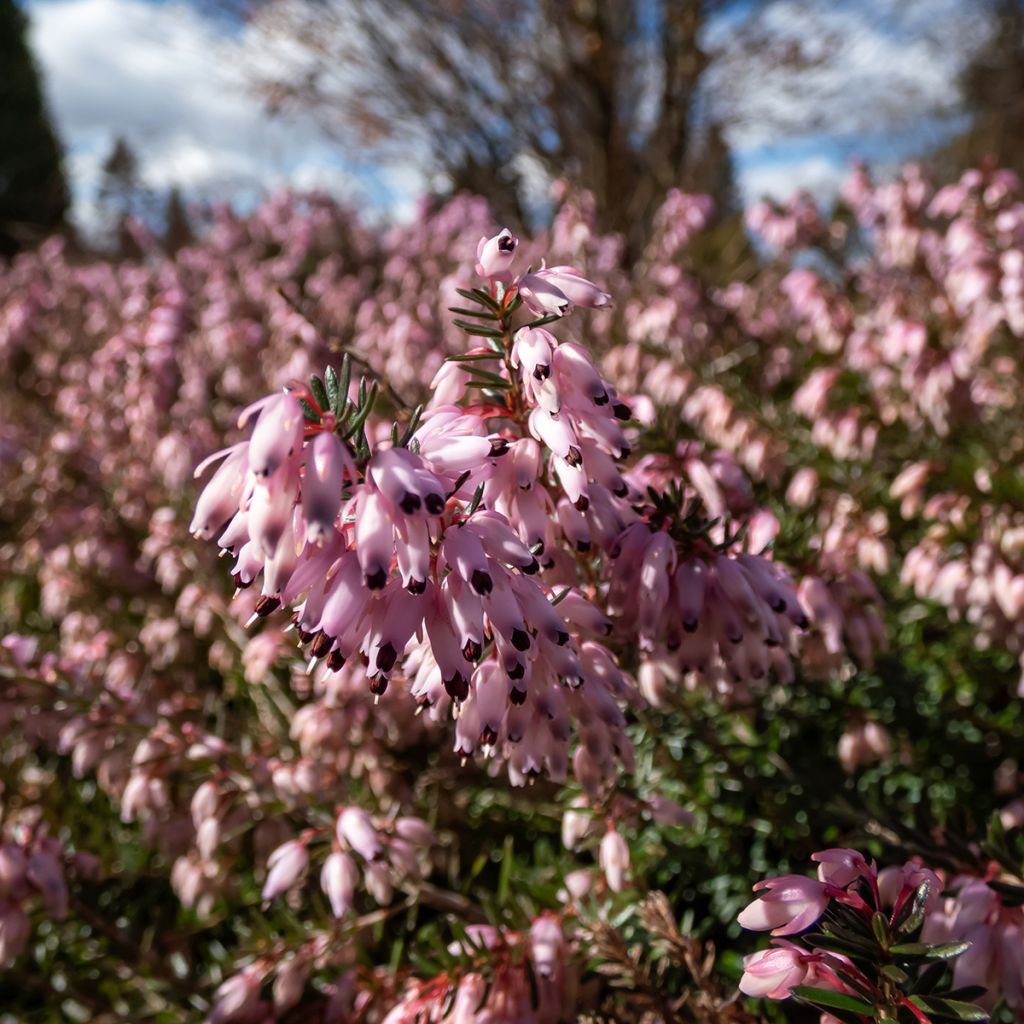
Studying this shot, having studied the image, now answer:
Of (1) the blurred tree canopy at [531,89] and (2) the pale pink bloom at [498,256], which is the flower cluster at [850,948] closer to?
(2) the pale pink bloom at [498,256]

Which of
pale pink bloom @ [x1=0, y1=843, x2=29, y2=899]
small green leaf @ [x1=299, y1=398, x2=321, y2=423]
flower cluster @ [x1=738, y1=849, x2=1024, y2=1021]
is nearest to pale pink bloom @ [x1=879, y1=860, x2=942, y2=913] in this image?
flower cluster @ [x1=738, y1=849, x2=1024, y2=1021]

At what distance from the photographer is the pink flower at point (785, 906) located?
42.4 inches

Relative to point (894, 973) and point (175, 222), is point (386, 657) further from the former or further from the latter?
point (175, 222)

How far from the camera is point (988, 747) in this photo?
2.56 m

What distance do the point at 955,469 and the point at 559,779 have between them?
2.59 metres

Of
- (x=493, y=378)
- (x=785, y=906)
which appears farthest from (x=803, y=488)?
(x=785, y=906)

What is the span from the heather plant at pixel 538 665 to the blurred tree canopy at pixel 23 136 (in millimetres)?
28137

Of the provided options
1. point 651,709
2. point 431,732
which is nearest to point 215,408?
point 431,732

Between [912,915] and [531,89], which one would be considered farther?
[531,89]

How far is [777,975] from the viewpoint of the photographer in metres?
1.06

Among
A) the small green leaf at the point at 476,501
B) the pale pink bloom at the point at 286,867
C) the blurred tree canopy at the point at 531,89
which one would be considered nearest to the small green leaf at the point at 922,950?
the small green leaf at the point at 476,501

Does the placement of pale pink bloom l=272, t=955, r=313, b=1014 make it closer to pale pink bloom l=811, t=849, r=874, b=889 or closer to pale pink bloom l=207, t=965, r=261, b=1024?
pale pink bloom l=207, t=965, r=261, b=1024

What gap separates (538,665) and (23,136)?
→ 3743 centimetres

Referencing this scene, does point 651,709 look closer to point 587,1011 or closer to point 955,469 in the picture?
point 587,1011
